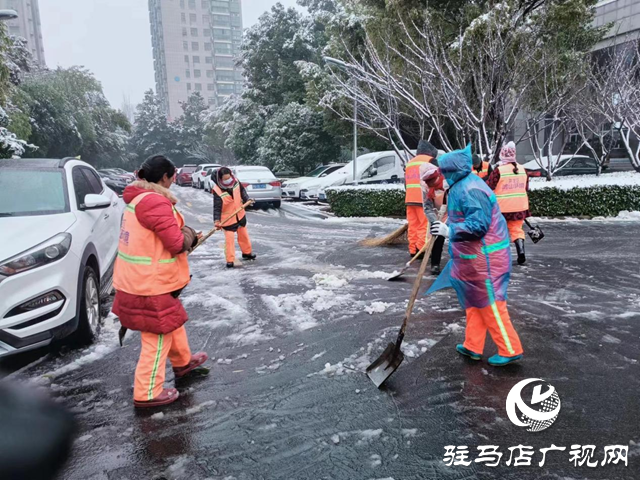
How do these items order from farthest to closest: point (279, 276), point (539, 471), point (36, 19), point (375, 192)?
point (36, 19) < point (375, 192) < point (279, 276) < point (539, 471)

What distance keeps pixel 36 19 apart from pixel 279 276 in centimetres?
11554

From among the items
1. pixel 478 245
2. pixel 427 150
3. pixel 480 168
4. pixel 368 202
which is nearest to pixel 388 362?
pixel 478 245

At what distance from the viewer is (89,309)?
4457mm

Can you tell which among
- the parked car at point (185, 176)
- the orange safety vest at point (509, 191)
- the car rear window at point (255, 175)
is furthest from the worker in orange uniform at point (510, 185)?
the parked car at point (185, 176)

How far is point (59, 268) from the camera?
151 inches

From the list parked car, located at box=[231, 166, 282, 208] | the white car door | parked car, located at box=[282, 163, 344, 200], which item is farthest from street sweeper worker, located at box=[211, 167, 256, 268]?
parked car, located at box=[282, 163, 344, 200]

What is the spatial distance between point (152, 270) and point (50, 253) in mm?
1164

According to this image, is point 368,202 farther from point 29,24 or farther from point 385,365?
point 29,24

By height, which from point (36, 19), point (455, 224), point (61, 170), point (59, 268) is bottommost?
point (59, 268)

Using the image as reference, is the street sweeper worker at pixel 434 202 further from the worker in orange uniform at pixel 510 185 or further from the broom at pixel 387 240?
the broom at pixel 387 240

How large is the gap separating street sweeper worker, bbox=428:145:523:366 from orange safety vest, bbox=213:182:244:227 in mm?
4380

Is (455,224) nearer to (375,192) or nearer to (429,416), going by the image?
(429,416)

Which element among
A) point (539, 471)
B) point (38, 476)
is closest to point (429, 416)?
point (539, 471)

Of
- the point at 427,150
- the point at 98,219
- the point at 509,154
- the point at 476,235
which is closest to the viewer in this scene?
the point at 476,235
